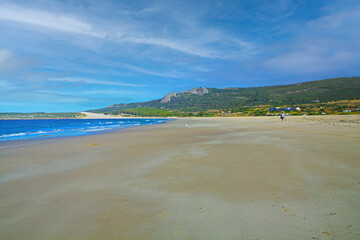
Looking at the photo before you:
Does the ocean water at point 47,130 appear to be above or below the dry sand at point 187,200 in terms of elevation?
above

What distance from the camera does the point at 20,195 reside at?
19.0 ft

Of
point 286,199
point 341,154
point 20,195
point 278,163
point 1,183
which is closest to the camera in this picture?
point 286,199

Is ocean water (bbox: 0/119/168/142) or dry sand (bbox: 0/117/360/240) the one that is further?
ocean water (bbox: 0/119/168/142)

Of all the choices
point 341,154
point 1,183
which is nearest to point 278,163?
point 341,154

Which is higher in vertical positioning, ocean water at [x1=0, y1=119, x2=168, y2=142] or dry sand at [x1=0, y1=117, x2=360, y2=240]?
ocean water at [x1=0, y1=119, x2=168, y2=142]

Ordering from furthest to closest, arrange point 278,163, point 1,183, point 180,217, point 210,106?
1. point 210,106
2. point 278,163
3. point 1,183
4. point 180,217

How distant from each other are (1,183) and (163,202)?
6.04 m

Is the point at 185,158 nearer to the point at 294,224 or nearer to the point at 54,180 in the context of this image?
the point at 54,180

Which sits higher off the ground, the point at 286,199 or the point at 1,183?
the point at 1,183

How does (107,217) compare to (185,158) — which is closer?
(107,217)

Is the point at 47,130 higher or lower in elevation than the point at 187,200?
higher

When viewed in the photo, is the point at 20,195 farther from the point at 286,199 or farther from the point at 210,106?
the point at 210,106

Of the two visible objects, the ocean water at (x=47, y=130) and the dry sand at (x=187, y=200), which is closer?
the dry sand at (x=187, y=200)

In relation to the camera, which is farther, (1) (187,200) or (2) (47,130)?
(2) (47,130)
